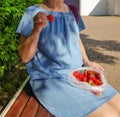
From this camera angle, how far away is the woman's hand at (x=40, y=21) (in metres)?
2.84

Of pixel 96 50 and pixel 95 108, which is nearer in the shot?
pixel 95 108

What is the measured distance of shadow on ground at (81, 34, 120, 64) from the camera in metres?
7.30

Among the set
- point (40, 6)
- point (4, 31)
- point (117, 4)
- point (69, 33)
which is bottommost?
point (117, 4)

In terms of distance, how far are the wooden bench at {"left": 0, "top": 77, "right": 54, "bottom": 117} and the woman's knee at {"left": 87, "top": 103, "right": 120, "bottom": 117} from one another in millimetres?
374

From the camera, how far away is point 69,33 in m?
3.20

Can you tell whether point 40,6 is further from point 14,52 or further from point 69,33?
point 14,52

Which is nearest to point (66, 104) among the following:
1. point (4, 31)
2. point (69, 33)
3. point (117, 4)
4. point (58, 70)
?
point (58, 70)

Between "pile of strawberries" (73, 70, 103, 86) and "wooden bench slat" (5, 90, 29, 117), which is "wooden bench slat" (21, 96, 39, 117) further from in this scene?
"pile of strawberries" (73, 70, 103, 86)

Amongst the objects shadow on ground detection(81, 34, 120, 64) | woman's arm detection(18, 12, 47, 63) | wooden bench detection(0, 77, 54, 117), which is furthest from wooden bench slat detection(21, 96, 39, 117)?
shadow on ground detection(81, 34, 120, 64)

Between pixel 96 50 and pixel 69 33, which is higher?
pixel 69 33

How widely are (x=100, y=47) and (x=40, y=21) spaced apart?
19.3 feet

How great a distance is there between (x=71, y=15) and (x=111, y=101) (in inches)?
34.3

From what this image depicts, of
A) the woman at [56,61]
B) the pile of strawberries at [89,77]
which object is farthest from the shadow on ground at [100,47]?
the woman at [56,61]

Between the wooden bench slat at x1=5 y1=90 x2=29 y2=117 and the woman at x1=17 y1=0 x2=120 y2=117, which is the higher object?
the woman at x1=17 y1=0 x2=120 y2=117
